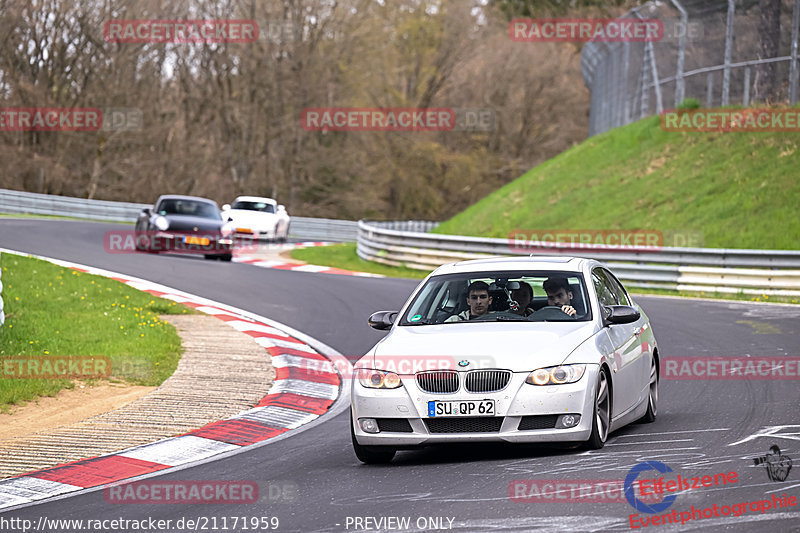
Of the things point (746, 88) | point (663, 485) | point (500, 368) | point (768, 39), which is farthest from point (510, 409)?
point (746, 88)

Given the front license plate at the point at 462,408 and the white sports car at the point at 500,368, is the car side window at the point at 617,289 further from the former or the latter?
the front license plate at the point at 462,408

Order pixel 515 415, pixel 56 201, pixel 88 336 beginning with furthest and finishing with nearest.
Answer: pixel 56 201 → pixel 88 336 → pixel 515 415

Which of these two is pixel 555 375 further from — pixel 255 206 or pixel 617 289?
pixel 255 206

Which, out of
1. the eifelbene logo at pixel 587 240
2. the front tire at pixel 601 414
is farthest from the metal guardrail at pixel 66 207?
the front tire at pixel 601 414

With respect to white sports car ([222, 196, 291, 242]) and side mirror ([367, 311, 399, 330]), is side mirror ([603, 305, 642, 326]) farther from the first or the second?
white sports car ([222, 196, 291, 242])

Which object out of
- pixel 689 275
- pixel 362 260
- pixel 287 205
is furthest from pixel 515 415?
pixel 287 205

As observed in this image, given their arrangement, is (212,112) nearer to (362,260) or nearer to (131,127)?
(131,127)

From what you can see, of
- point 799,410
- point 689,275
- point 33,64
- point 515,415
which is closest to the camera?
point 515,415

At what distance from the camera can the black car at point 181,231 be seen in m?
25.5

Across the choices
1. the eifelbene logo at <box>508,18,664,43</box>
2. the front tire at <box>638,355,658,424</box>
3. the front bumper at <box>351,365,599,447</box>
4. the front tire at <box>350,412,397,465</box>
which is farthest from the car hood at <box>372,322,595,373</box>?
the eifelbene logo at <box>508,18,664,43</box>

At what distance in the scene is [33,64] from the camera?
50156 millimetres

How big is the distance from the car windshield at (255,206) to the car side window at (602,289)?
85.2 feet

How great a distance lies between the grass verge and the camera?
11.5 meters

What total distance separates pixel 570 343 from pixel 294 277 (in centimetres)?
1556
